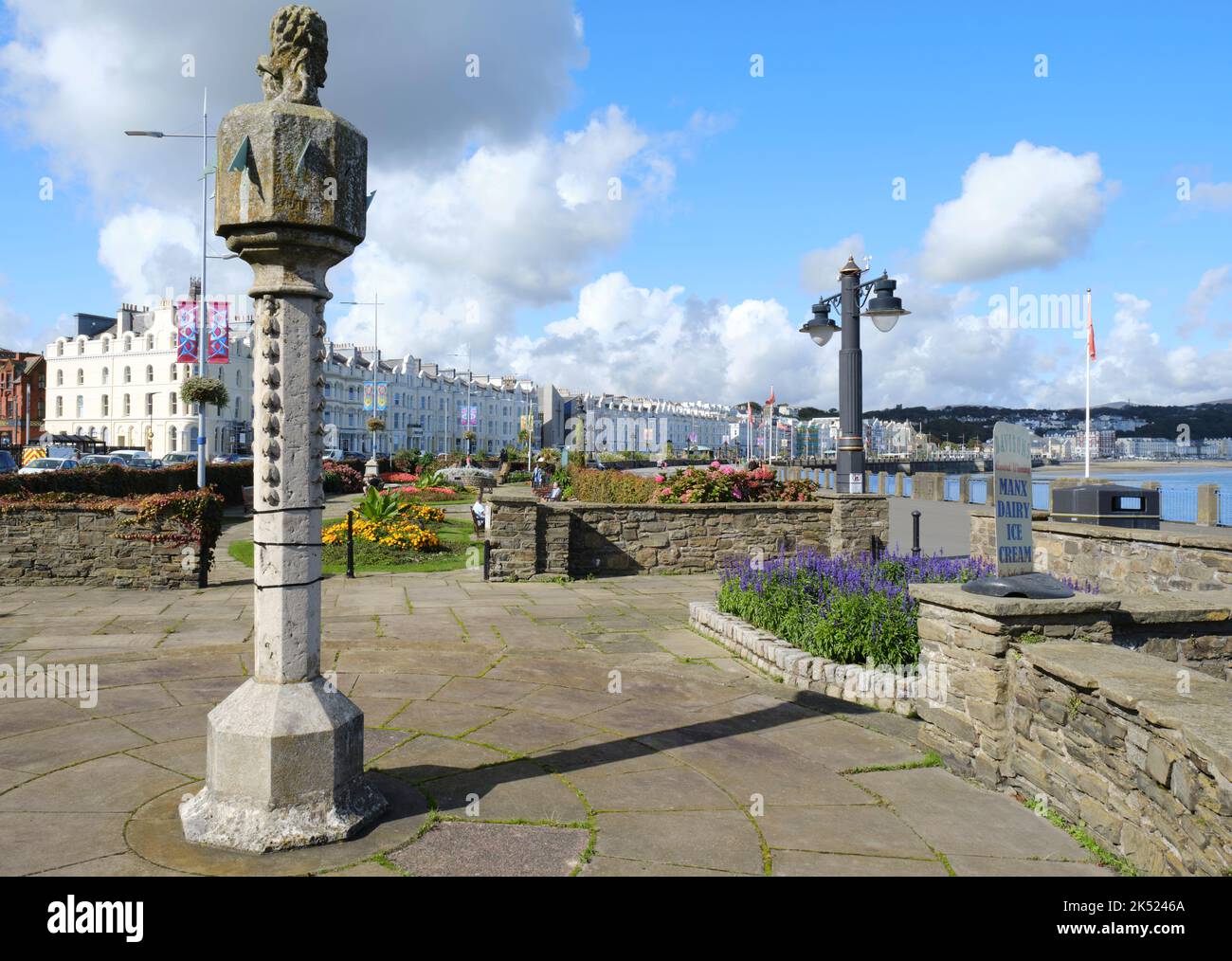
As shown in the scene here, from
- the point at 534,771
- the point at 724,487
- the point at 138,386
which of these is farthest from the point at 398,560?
the point at 138,386

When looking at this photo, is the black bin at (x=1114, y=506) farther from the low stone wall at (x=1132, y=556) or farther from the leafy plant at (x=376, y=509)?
the leafy plant at (x=376, y=509)

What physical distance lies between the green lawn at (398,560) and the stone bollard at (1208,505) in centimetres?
1686

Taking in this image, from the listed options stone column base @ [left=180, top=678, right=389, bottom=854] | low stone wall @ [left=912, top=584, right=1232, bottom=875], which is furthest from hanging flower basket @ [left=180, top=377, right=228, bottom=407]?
low stone wall @ [left=912, top=584, right=1232, bottom=875]

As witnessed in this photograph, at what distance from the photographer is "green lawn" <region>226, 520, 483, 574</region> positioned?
14.3 m

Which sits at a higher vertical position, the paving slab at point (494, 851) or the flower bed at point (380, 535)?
the flower bed at point (380, 535)

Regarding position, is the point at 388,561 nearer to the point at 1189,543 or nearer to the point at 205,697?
the point at 205,697

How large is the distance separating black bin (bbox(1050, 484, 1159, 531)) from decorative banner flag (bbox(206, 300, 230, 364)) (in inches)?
902

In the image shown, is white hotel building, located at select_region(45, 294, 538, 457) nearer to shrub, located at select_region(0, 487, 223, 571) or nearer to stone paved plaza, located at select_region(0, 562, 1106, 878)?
shrub, located at select_region(0, 487, 223, 571)

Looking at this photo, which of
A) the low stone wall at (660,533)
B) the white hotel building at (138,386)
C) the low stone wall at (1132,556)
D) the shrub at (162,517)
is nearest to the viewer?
the low stone wall at (1132,556)

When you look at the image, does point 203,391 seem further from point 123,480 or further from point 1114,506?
point 1114,506

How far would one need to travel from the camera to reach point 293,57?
3857mm

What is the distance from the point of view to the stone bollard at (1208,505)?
1864 cm

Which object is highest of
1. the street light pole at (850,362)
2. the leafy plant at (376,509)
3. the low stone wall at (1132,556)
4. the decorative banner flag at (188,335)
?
the decorative banner flag at (188,335)

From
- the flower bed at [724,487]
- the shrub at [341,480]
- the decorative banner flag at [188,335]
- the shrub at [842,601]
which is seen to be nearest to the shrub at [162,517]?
the flower bed at [724,487]
